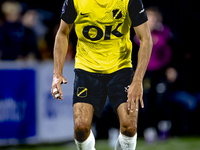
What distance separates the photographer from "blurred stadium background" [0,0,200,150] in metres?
6.25

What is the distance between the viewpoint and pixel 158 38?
7289 millimetres

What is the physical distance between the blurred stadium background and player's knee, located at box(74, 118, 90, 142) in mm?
2626

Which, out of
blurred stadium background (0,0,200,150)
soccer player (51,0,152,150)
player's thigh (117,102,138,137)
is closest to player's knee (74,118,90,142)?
soccer player (51,0,152,150)

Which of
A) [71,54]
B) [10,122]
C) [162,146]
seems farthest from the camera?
[71,54]

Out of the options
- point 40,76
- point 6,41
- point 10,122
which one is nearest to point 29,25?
point 6,41

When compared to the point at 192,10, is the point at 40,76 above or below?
below

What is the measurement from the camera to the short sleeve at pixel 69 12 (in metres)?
3.93

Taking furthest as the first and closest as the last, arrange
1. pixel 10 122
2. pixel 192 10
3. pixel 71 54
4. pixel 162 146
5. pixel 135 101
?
pixel 192 10 < pixel 71 54 < pixel 162 146 < pixel 10 122 < pixel 135 101

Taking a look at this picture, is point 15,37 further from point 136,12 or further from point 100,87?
point 136,12

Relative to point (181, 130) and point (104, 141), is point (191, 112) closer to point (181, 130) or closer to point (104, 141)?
point (181, 130)

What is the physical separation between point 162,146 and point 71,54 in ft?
7.56

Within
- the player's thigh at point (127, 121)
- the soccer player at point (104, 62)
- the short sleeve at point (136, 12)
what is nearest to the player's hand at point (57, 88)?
the soccer player at point (104, 62)

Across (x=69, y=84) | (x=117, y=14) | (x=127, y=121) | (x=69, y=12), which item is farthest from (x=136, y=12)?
(x=69, y=84)

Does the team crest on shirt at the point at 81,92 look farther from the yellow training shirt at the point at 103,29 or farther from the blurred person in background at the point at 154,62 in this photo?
the blurred person in background at the point at 154,62
